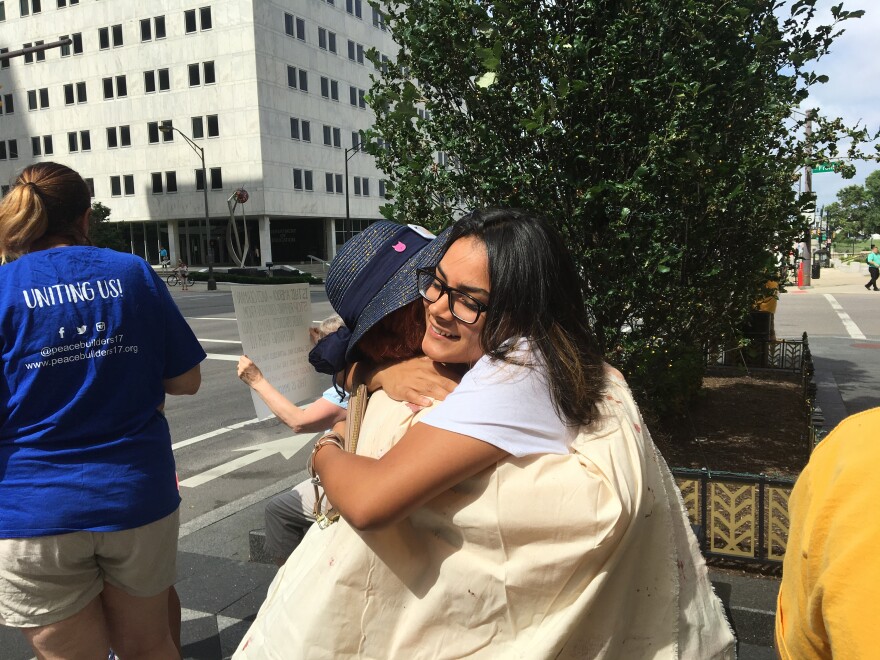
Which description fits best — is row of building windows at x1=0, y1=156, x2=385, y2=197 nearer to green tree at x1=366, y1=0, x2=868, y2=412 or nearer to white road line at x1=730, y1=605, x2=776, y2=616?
green tree at x1=366, y1=0, x2=868, y2=412

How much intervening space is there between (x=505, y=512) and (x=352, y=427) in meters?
0.44

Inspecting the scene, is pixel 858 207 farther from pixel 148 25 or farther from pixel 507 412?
pixel 507 412

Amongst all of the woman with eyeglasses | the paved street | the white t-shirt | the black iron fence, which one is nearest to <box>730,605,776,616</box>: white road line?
the paved street

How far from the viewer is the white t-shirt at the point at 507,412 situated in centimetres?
130

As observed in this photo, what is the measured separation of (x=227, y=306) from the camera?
25094 mm

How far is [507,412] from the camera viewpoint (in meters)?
1.32

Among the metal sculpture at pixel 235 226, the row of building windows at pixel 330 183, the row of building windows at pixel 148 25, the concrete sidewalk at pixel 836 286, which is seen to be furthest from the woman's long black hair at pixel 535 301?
the row of building windows at pixel 148 25

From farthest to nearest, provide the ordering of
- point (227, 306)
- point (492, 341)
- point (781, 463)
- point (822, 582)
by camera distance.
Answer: point (227, 306) < point (781, 463) < point (492, 341) < point (822, 582)

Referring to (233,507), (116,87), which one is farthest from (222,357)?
(116,87)

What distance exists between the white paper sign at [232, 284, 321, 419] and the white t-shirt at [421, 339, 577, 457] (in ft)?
3.31

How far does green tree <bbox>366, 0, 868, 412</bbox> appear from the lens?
3.95m

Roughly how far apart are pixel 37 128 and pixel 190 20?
15398 millimetres

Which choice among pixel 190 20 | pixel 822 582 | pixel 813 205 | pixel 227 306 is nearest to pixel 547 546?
pixel 822 582

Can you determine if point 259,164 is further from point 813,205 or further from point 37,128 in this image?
point 813,205
